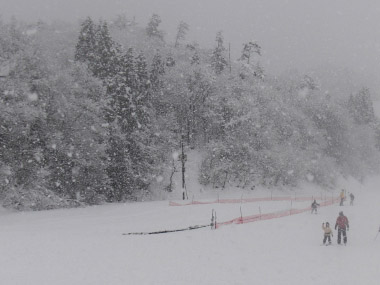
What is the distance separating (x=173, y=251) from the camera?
18484mm

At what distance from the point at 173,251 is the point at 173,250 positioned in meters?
0.20

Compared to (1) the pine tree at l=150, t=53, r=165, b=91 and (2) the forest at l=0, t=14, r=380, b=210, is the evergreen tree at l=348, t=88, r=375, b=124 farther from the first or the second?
(1) the pine tree at l=150, t=53, r=165, b=91

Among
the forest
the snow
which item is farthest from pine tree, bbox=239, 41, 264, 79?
the snow

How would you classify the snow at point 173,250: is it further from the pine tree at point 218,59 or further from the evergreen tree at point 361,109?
the evergreen tree at point 361,109

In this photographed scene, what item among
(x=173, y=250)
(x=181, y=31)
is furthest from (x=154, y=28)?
(x=173, y=250)

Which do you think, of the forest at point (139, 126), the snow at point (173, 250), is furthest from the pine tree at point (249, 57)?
the snow at point (173, 250)

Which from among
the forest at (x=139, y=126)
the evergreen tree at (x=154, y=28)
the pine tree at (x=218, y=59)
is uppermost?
the evergreen tree at (x=154, y=28)

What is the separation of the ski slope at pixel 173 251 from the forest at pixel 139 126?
6.45 meters

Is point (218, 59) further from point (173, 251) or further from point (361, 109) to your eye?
point (173, 251)

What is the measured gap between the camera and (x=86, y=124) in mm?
36656

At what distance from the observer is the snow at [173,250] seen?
14.4 meters

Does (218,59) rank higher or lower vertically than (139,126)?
higher

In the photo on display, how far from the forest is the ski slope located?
21.2ft

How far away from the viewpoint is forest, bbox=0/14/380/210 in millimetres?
31656
